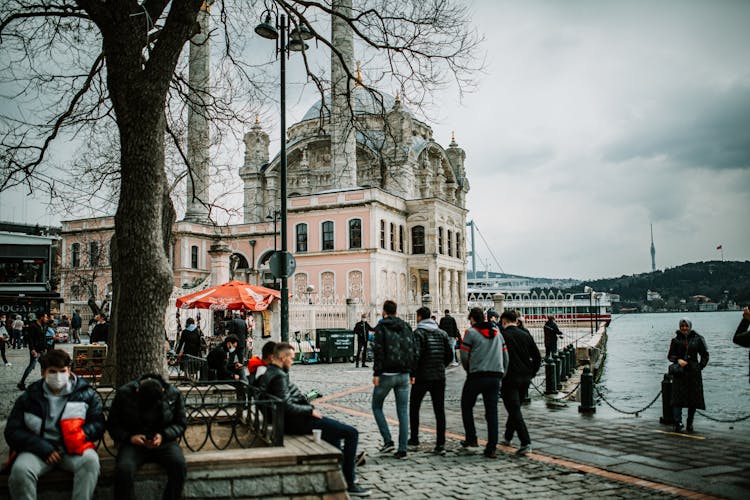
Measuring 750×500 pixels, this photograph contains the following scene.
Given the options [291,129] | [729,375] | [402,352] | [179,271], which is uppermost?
[291,129]

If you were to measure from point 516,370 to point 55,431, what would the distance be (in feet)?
18.2

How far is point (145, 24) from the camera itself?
276 inches

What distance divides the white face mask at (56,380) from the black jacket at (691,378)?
27.2 feet

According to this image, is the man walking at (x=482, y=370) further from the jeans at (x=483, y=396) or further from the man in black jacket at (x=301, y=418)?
the man in black jacket at (x=301, y=418)

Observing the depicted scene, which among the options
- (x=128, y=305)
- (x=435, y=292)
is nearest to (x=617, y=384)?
(x=128, y=305)

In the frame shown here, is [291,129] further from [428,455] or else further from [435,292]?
[428,455]

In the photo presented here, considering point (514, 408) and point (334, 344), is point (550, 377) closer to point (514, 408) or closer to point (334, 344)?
point (514, 408)

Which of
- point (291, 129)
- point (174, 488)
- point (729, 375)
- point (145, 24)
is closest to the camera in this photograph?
point (174, 488)

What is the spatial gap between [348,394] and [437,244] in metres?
31.8

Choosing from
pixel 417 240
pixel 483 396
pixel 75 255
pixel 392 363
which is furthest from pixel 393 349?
pixel 75 255

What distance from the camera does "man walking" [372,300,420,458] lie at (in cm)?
733

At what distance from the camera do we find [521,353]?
823 centimetres

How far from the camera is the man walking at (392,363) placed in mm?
7330

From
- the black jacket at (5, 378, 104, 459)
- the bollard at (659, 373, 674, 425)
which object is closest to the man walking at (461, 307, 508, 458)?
the bollard at (659, 373, 674, 425)
